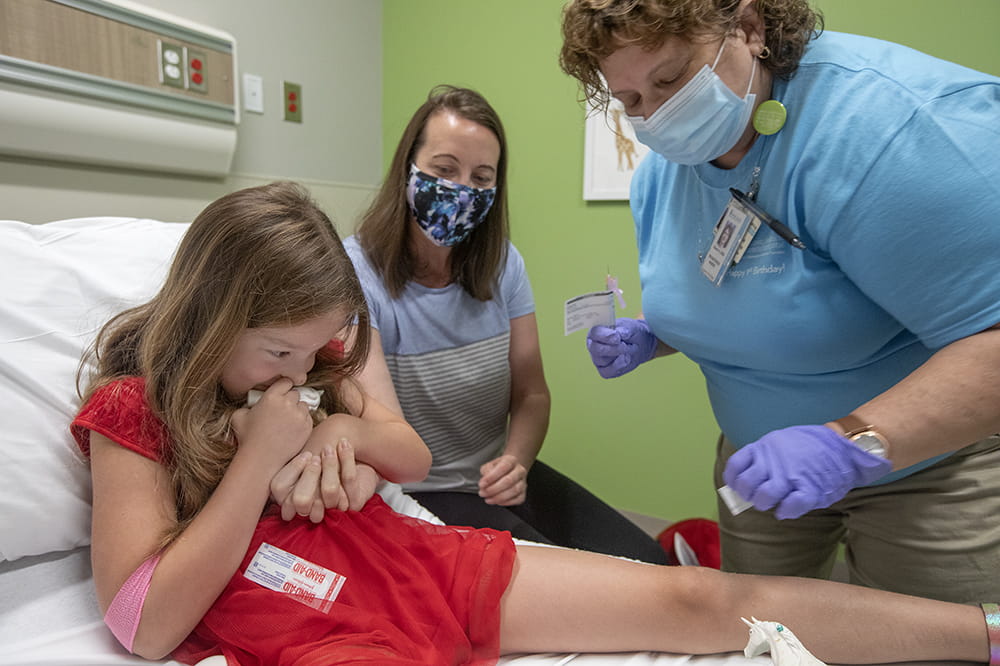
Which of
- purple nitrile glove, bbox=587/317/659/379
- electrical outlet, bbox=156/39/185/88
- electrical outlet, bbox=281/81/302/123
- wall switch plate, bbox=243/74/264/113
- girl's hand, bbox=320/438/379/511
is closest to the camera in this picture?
girl's hand, bbox=320/438/379/511

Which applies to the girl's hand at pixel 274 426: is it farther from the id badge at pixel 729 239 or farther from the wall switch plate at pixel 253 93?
the wall switch plate at pixel 253 93

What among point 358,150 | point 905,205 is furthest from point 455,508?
point 358,150

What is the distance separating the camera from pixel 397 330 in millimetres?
1542

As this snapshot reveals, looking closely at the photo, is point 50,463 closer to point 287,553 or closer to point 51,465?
point 51,465

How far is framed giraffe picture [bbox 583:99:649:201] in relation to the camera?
2186mm

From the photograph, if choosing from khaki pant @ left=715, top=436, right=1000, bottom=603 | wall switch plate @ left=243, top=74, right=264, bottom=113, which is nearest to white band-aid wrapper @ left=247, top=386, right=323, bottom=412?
khaki pant @ left=715, top=436, right=1000, bottom=603

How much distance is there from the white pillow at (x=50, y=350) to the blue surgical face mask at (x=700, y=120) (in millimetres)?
1012

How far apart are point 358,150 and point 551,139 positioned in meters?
0.79

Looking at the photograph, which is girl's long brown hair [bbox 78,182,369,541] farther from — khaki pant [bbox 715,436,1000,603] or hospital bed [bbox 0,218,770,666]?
khaki pant [bbox 715,436,1000,603]

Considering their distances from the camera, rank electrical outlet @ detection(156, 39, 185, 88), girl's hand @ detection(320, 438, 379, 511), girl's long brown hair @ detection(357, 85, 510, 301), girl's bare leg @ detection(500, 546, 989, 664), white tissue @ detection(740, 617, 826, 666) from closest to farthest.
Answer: white tissue @ detection(740, 617, 826, 666), girl's bare leg @ detection(500, 546, 989, 664), girl's hand @ detection(320, 438, 379, 511), girl's long brown hair @ detection(357, 85, 510, 301), electrical outlet @ detection(156, 39, 185, 88)

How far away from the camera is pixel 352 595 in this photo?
0.96 meters

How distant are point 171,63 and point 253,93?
0.35 meters

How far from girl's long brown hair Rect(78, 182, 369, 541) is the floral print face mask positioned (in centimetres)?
45

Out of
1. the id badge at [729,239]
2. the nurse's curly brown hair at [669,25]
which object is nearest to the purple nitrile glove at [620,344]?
the id badge at [729,239]
